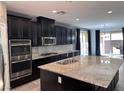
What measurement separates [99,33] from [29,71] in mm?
7500

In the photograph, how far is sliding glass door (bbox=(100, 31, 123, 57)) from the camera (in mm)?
8730

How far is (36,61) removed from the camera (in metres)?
4.10

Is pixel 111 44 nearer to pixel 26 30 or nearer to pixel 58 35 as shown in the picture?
pixel 58 35

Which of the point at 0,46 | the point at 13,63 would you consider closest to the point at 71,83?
the point at 0,46

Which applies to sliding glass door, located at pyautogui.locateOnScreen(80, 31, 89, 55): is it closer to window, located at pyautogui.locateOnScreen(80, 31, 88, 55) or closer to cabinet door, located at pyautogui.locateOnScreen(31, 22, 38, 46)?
window, located at pyautogui.locateOnScreen(80, 31, 88, 55)

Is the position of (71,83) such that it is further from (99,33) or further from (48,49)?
(99,33)

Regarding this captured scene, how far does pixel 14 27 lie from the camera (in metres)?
3.47

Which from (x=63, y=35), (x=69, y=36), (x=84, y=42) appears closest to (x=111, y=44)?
(x=84, y=42)

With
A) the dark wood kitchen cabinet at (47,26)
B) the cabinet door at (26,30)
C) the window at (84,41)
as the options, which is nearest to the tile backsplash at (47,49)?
the dark wood kitchen cabinet at (47,26)

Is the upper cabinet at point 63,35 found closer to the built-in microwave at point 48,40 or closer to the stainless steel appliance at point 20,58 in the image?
the built-in microwave at point 48,40

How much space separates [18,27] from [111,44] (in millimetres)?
7939

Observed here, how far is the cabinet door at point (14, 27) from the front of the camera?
333cm

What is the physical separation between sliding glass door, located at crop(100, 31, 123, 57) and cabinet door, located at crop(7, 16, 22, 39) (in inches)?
307

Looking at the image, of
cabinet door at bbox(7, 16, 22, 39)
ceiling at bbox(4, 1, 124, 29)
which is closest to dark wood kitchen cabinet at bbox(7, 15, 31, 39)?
cabinet door at bbox(7, 16, 22, 39)
